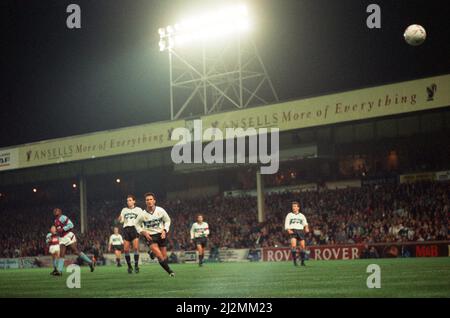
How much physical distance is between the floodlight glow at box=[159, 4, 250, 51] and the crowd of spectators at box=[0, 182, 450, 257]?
10.7 m

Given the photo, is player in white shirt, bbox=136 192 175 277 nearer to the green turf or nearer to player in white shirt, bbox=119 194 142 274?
the green turf

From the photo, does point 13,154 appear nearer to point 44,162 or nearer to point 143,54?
point 44,162

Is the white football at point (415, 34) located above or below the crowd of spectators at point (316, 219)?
above

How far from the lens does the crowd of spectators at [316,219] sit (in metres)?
34.8

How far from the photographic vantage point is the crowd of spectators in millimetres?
34844

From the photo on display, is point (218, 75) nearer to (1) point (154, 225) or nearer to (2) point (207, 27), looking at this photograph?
(2) point (207, 27)

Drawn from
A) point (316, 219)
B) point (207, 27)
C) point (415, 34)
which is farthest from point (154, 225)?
point (207, 27)

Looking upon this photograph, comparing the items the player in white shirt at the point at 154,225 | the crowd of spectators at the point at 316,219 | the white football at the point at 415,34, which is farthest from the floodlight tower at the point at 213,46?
the player in white shirt at the point at 154,225

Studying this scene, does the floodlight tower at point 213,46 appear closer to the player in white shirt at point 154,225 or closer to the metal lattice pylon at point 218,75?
the metal lattice pylon at point 218,75

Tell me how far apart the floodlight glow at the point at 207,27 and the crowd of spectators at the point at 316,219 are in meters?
10.7

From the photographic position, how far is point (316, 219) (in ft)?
130

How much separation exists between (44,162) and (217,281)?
3570 centimetres

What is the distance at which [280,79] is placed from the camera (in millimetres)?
60125
